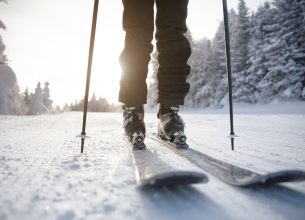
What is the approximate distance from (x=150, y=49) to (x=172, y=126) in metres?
0.74

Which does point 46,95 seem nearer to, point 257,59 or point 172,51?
point 257,59

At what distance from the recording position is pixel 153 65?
3369 cm

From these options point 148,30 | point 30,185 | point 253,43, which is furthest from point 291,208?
point 253,43

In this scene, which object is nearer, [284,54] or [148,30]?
[148,30]

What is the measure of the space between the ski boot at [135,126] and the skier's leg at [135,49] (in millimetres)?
62

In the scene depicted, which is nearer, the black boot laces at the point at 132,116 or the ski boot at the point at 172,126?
the ski boot at the point at 172,126

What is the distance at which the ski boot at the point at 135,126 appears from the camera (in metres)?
1.87

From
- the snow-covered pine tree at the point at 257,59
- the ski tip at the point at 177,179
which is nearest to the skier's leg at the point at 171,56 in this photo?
the ski tip at the point at 177,179

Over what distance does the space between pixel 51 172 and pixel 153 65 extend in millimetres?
33011

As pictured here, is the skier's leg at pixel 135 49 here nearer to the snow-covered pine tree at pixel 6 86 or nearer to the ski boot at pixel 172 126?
the ski boot at pixel 172 126

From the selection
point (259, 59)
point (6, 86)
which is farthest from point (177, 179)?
point (6, 86)

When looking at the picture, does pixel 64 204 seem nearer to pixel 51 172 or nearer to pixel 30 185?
pixel 30 185

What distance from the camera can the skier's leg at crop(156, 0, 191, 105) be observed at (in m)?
2.28

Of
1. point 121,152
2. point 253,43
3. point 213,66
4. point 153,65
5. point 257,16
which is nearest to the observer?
point 121,152
